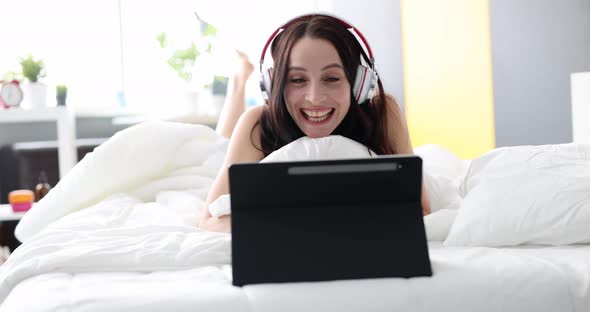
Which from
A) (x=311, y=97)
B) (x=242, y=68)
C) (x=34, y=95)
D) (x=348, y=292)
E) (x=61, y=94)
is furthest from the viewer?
(x=61, y=94)

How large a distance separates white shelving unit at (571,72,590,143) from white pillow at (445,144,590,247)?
167 centimetres

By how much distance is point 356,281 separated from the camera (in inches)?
41.0

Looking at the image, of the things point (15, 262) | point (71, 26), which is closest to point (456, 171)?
point (15, 262)

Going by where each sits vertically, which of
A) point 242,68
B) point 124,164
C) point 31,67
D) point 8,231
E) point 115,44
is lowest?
point 8,231

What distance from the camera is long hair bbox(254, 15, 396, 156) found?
1.57 meters

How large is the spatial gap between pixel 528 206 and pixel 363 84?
0.50 m

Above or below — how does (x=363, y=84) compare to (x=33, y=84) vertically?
below

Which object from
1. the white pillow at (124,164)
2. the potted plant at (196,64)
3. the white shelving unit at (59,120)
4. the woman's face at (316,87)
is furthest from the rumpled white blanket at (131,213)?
the potted plant at (196,64)

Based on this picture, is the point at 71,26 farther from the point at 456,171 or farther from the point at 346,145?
the point at 346,145

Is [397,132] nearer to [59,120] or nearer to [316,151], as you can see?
[316,151]

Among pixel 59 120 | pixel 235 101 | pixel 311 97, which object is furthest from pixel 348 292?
pixel 59 120

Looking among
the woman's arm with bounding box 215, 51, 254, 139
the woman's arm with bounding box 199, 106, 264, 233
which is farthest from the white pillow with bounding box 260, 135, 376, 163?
the woman's arm with bounding box 215, 51, 254, 139

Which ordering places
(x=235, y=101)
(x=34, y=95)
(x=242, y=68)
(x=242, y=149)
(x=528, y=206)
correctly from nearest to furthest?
(x=528, y=206) → (x=242, y=149) → (x=235, y=101) → (x=242, y=68) → (x=34, y=95)

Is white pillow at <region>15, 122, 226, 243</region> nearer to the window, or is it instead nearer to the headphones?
the headphones
